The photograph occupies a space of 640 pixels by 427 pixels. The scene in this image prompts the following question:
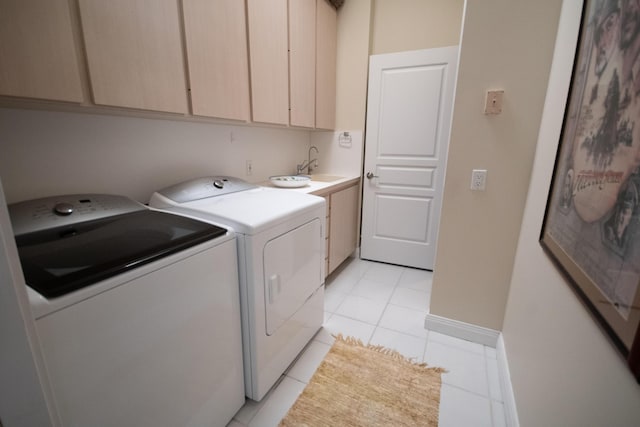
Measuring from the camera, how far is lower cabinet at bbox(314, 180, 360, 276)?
2386 millimetres

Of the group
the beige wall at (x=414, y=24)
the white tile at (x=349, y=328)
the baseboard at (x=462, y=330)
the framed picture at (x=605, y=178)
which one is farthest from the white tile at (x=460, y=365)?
the beige wall at (x=414, y=24)

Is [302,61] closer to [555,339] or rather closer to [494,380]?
[555,339]

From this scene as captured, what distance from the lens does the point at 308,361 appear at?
166cm

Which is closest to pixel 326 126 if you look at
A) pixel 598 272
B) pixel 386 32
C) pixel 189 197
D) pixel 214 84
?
pixel 386 32

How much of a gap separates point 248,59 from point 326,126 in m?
1.18

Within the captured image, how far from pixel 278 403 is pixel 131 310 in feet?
3.09

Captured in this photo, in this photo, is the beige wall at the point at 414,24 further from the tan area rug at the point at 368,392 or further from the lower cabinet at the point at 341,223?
the tan area rug at the point at 368,392

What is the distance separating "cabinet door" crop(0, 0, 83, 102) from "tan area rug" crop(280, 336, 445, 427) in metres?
1.58

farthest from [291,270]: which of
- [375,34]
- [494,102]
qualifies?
[375,34]

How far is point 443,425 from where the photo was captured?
1.29 m

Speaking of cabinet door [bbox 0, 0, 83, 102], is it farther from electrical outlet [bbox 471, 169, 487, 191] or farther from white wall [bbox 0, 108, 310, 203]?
electrical outlet [bbox 471, 169, 487, 191]

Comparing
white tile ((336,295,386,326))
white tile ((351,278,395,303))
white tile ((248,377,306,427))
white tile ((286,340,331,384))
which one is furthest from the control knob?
white tile ((351,278,395,303))

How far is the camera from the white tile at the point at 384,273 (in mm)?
Result: 2676

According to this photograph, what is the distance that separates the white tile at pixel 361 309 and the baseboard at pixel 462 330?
0.36m
